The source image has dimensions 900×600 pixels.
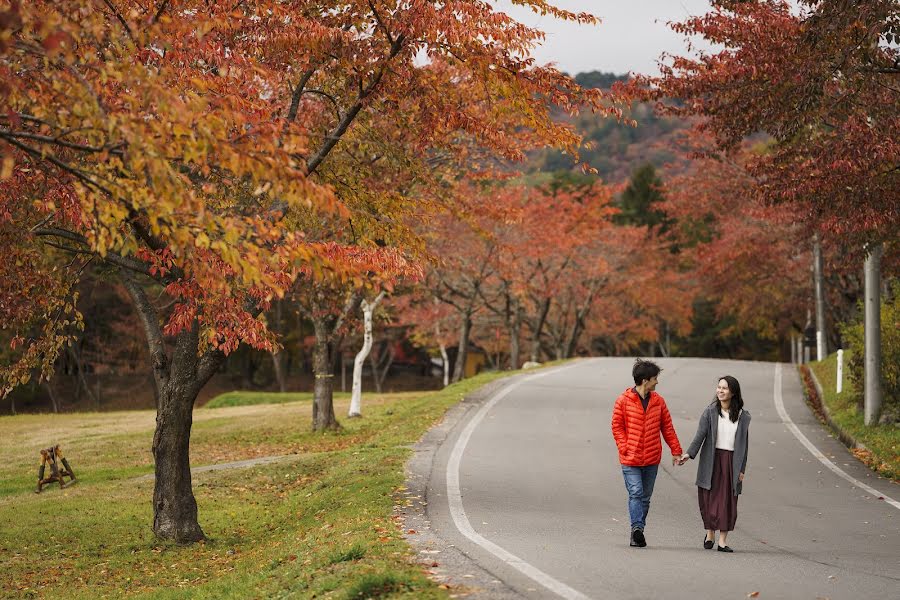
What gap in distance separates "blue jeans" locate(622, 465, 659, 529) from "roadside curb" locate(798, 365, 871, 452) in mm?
7502

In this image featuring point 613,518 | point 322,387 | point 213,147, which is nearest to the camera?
point 213,147

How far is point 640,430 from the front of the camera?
8461 mm

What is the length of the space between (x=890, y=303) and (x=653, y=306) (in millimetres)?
32099

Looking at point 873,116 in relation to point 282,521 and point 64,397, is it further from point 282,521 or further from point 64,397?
point 64,397

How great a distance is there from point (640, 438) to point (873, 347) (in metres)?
9.59

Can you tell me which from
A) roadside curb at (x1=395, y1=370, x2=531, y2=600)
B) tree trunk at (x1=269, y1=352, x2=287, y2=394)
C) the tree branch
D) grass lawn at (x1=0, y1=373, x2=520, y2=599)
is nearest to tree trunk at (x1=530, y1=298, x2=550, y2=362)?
tree trunk at (x1=269, y1=352, x2=287, y2=394)

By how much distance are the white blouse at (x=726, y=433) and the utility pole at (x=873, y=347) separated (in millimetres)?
8887

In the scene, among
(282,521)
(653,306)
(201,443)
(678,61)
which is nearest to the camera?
(282,521)

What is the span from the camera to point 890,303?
753 inches

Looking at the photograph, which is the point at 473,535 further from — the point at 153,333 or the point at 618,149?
the point at 618,149

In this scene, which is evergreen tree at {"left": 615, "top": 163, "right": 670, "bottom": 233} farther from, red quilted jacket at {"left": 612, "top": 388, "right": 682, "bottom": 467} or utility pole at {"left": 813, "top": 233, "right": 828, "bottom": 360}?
red quilted jacket at {"left": 612, "top": 388, "right": 682, "bottom": 467}

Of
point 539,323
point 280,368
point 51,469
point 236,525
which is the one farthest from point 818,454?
point 280,368

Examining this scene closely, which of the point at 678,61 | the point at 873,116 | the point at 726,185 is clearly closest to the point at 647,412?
the point at 873,116

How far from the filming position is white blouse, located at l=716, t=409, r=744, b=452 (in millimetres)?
8500
